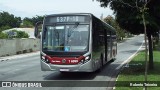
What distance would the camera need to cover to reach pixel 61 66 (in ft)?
52.4

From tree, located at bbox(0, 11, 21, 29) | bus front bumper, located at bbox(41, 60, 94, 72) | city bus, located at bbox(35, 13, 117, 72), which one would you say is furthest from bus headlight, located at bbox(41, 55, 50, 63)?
tree, located at bbox(0, 11, 21, 29)

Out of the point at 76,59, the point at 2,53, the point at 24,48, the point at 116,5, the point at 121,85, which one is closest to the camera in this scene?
the point at 121,85

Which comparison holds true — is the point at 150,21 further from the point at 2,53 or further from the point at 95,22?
the point at 2,53

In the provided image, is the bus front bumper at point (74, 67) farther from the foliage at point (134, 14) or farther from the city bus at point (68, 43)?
the foliage at point (134, 14)

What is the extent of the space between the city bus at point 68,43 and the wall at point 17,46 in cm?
→ 2479

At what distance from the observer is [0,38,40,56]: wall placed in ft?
135

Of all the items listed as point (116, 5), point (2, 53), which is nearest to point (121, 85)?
point (116, 5)

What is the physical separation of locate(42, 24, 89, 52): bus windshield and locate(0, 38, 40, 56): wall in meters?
24.8

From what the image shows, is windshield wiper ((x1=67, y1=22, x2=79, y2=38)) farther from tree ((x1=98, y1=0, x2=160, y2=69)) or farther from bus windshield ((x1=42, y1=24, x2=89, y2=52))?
tree ((x1=98, y1=0, x2=160, y2=69))

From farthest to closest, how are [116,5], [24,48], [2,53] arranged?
[24,48]
[2,53]
[116,5]

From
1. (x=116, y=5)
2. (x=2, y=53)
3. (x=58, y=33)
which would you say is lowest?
(x=2, y=53)

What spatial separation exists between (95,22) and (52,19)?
2.17m

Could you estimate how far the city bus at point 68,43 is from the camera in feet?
52.3

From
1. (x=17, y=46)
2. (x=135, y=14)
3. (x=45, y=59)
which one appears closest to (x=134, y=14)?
(x=135, y=14)
